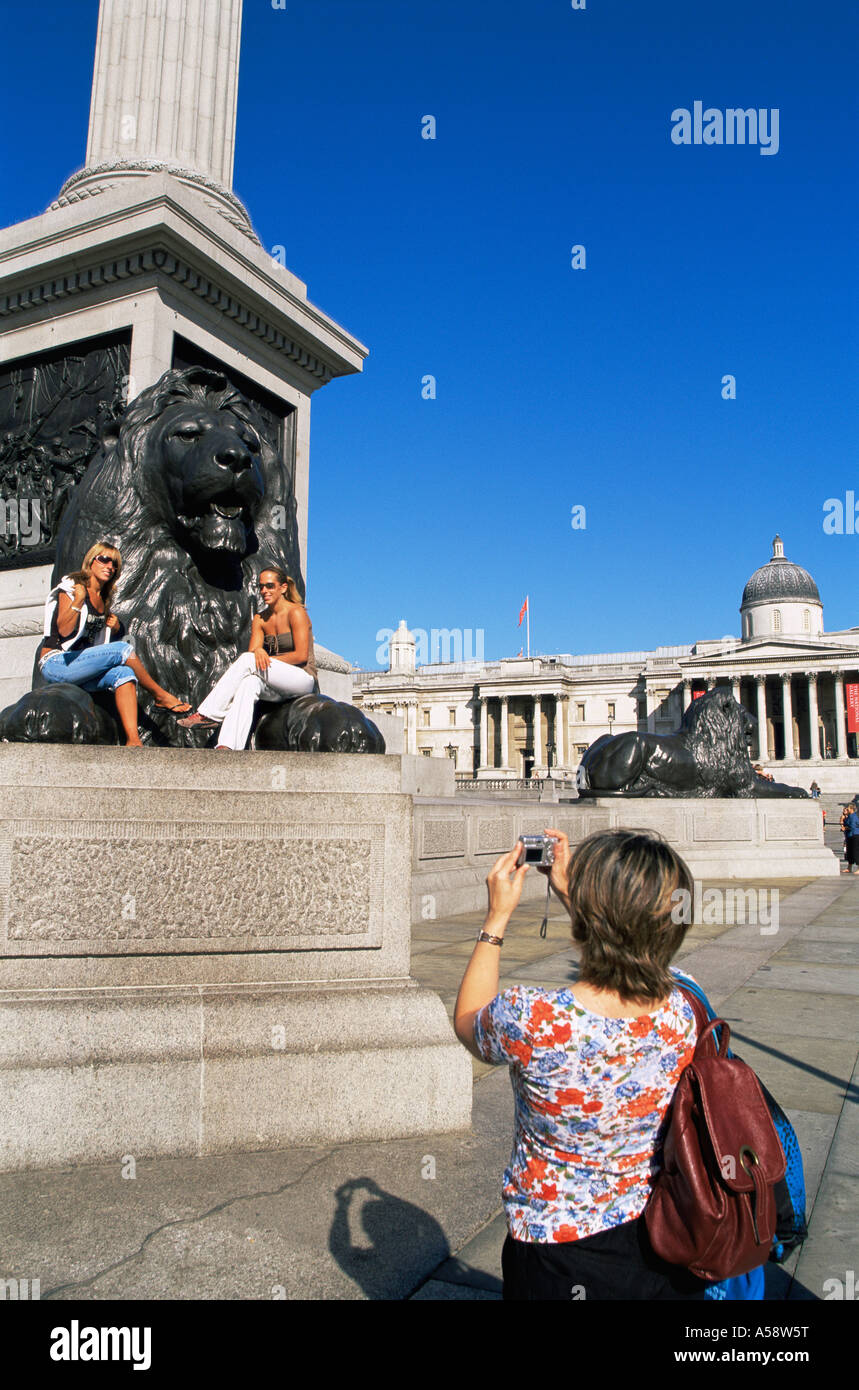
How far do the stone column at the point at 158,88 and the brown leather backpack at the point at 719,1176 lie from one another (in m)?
10.6

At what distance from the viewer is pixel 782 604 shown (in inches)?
3349

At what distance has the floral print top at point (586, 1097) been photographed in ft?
4.89

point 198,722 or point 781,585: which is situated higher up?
point 781,585

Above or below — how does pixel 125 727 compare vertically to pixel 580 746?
below

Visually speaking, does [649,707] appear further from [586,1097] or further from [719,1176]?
[719,1176]

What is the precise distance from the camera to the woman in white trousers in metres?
4.07

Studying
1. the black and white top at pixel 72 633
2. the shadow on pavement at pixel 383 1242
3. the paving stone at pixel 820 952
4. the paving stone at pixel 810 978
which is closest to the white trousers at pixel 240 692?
the black and white top at pixel 72 633

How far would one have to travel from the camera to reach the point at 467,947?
7.00 meters

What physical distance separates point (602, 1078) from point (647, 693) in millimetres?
88871

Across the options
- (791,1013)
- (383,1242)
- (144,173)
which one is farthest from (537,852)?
(144,173)
